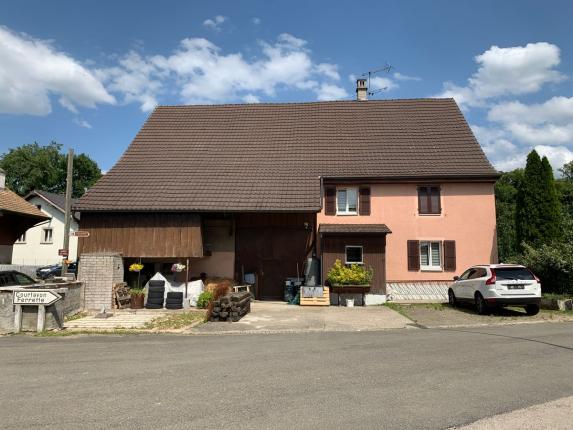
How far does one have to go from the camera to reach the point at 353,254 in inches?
734

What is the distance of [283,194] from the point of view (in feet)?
62.9

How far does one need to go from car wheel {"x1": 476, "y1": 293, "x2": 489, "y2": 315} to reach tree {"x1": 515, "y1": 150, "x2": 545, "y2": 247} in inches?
283

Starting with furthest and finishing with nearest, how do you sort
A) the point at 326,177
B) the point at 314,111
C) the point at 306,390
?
1. the point at 314,111
2. the point at 326,177
3. the point at 306,390

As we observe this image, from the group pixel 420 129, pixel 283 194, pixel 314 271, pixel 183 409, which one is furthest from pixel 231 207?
pixel 183 409

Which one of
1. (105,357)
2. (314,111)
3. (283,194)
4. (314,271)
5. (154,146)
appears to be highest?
(314,111)

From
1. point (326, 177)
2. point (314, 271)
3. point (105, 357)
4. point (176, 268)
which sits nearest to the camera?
point (105, 357)

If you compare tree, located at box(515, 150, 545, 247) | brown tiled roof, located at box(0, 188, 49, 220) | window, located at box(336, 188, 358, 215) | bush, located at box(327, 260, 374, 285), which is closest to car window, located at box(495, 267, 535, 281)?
bush, located at box(327, 260, 374, 285)

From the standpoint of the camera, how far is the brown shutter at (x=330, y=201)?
20375 millimetres

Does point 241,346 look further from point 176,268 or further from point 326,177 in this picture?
point 326,177

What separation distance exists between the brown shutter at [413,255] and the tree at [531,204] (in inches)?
185

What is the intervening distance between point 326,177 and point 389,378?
14.5m

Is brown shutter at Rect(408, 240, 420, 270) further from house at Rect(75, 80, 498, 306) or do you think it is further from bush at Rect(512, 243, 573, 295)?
bush at Rect(512, 243, 573, 295)

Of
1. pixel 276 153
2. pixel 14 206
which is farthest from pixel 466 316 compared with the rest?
pixel 14 206

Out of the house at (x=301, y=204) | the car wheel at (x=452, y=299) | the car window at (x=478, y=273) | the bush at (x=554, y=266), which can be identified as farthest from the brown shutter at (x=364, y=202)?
the bush at (x=554, y=266)
